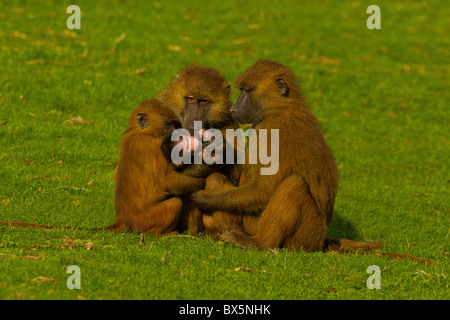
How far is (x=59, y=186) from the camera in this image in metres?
8.23

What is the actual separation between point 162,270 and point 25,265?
1068 millimetres

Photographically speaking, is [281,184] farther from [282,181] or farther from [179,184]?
[179,184]

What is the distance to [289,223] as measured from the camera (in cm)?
654

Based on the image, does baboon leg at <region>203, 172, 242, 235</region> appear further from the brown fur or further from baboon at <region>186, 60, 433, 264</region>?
the brown fur

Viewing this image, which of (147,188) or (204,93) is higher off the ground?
(204,93)

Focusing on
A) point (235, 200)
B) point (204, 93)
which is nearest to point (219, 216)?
point (235, 200)

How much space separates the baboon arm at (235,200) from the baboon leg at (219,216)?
0.31 feet

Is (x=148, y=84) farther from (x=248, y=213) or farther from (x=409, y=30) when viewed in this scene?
(x=409, y=30)

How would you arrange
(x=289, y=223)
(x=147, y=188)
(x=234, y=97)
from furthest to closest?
(x=234, y=97) < (x=147, y=188) < (x=289, y=223)

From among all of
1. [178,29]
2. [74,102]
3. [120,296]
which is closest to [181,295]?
[120,296]

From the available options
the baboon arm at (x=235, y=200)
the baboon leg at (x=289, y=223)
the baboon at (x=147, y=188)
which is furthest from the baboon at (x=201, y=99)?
the baboon leg at (x=289, y=223)

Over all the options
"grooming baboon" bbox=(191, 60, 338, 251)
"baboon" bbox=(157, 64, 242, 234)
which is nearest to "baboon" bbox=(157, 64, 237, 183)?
"baboon" bbox=(157, 64, 242, 234)

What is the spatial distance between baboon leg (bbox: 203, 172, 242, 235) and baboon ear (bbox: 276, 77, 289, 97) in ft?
3.35

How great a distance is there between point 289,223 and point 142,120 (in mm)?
1764
